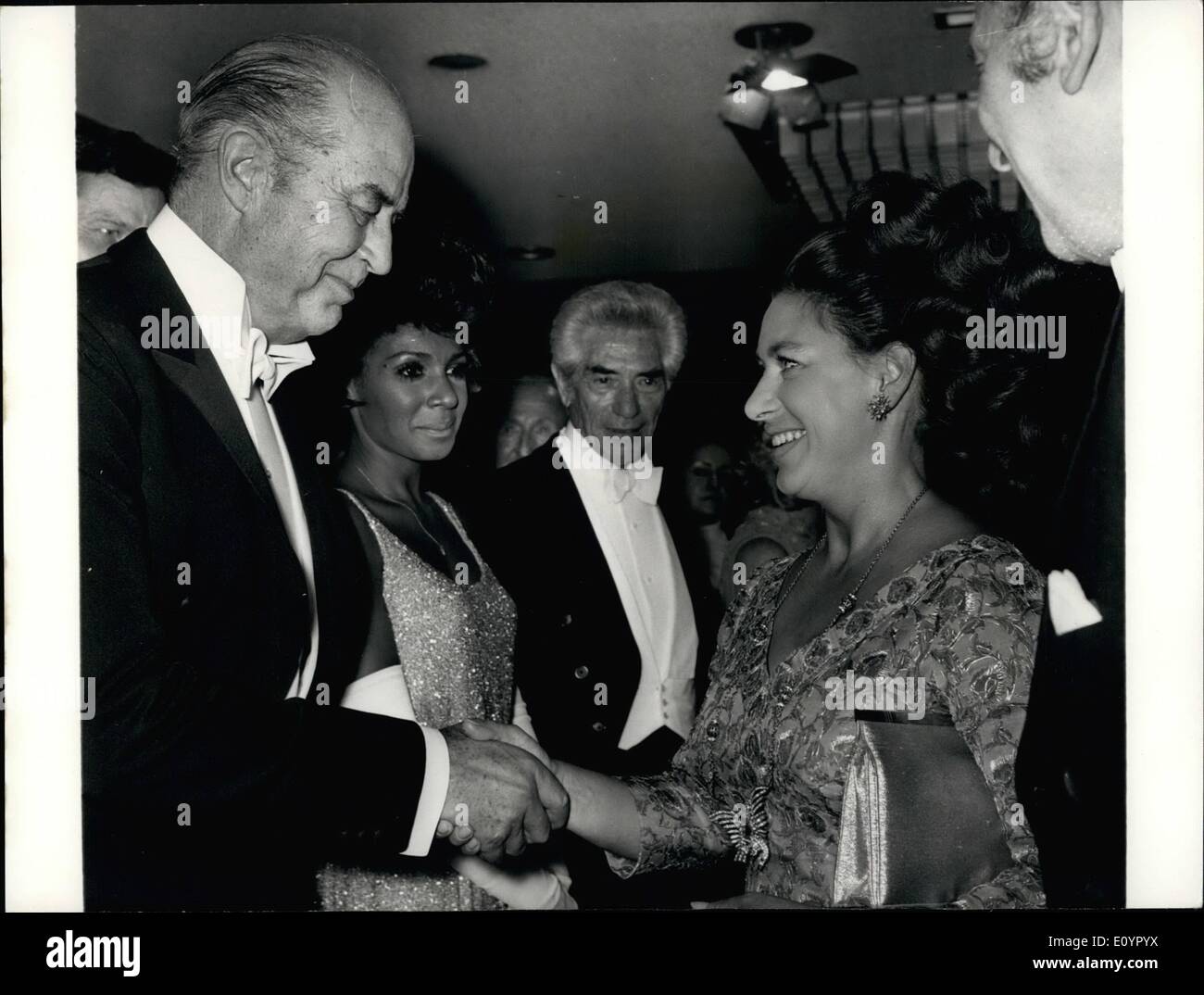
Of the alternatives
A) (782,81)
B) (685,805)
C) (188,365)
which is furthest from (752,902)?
(782,81)

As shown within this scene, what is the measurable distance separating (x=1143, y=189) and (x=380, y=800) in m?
1.34

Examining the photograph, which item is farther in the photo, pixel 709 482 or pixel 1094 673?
pixel 709 482

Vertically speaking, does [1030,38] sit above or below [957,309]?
above

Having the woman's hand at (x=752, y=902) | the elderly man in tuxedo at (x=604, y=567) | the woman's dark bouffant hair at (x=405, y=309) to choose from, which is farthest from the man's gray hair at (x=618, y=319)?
the woman's hand at (x=752, y=902)

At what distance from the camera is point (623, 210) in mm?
1818

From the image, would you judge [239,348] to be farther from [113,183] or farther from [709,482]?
[709,482]

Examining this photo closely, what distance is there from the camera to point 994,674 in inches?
60.7

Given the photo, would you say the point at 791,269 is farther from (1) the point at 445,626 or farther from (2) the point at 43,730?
(2) the point at 43,730

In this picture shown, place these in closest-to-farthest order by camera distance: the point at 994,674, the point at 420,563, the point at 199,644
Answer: the point at 994,674, the point at 199,644, the point at 420,563

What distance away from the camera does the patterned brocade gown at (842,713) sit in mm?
1554

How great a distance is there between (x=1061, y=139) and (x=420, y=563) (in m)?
1.07

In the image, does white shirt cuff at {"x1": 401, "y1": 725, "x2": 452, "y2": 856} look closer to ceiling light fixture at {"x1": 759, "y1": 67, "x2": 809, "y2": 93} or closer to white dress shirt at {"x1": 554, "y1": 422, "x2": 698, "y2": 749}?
white dress shirt at {"x1": 554, "y1": 422, "x2": 698, "y2": 749}

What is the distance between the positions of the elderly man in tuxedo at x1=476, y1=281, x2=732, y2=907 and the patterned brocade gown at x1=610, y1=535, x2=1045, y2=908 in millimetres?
75
